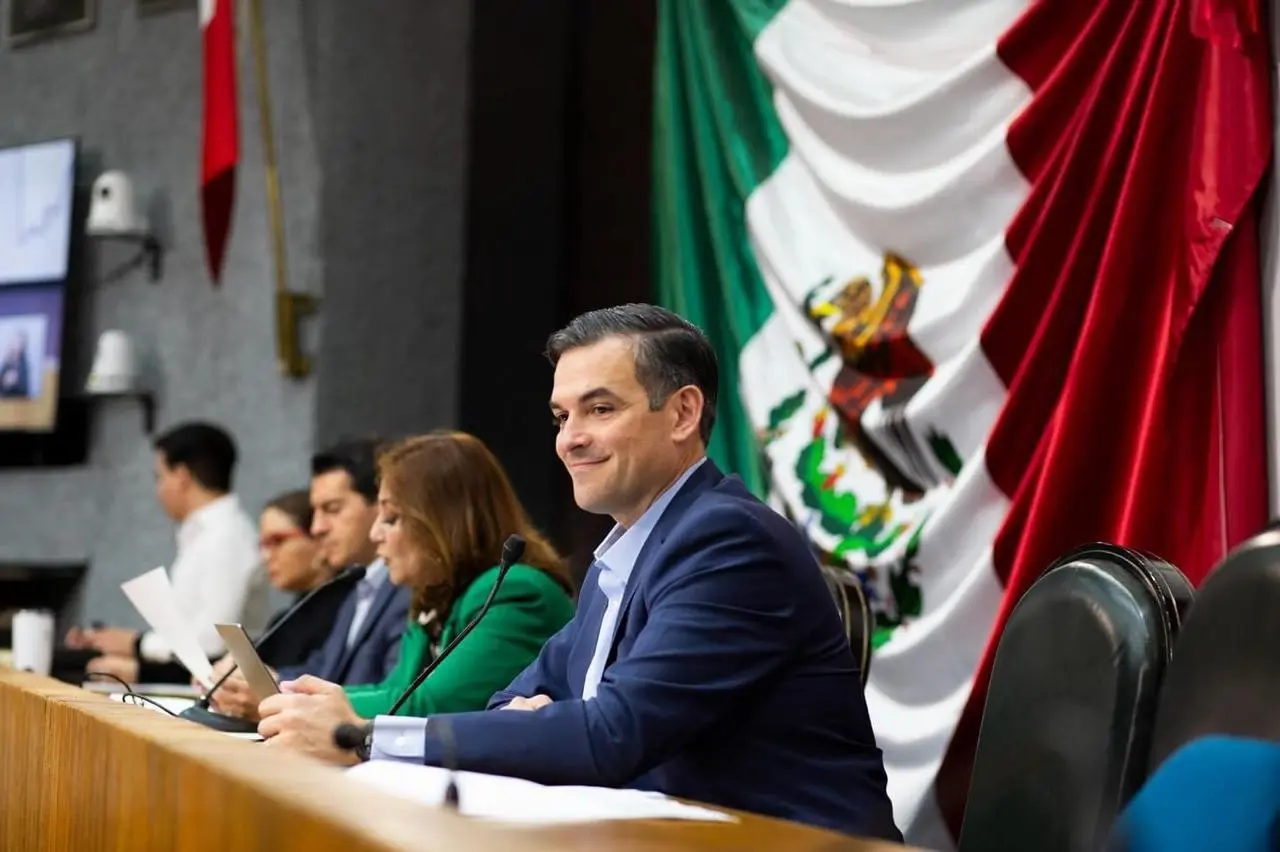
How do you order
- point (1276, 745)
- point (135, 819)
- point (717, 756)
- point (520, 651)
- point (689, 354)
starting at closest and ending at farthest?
point (1276, 745)
point (135, 819)
point (717, 756)
point (689, 354)
point (520, 651)

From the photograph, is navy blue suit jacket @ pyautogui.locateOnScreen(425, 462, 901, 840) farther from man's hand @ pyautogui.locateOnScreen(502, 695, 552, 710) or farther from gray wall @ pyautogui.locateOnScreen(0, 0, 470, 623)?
gray wall @ pyautogui.locateOnScreen(0, 0, 470, 623)

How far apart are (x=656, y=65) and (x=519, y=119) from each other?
0.69 meters

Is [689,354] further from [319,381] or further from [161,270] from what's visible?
[161,270]

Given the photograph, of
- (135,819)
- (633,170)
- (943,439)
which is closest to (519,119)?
(633,170)

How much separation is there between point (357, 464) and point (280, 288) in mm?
1390

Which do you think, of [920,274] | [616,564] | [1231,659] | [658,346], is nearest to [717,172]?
[920,274]

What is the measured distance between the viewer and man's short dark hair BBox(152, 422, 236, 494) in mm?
4973

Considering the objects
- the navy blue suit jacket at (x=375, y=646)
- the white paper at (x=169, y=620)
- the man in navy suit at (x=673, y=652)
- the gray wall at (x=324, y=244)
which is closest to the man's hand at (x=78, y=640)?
the gray wall at (x=324, y=244)

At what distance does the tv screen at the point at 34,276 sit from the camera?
19.8ft

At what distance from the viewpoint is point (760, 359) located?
13.2ft

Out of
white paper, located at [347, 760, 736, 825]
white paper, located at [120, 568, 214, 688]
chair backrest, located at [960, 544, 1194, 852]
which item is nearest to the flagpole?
white paper, located at [120, 568, 214, 688]

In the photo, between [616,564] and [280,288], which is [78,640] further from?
[616,564]

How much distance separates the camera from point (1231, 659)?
164 cm

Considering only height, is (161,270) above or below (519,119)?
below
